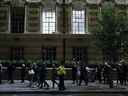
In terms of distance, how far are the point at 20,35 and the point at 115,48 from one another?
949 cm

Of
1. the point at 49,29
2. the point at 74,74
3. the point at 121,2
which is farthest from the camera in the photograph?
the point at 49,29

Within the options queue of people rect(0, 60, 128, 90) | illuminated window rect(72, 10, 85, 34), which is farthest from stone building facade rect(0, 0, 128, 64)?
queue of people rect(0, 60, 128, 90)

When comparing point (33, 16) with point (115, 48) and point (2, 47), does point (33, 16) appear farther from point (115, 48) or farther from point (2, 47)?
point (115, 48)

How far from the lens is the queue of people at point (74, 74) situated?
2994 centimetres

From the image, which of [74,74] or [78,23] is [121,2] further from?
[74,74]

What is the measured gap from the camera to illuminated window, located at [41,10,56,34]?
41406 mm

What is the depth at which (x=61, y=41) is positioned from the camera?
40.7 m

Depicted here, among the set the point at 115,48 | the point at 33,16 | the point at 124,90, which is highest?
the point at 33,16

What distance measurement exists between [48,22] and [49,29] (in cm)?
70

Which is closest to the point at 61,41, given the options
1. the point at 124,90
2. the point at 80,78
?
the point at 80,78

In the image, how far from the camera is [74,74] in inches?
1335

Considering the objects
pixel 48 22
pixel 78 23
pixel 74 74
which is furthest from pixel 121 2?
pixel 74 74

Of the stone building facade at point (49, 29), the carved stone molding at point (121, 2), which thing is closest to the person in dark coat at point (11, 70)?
Answer: the stone building facade at point (49, 29)

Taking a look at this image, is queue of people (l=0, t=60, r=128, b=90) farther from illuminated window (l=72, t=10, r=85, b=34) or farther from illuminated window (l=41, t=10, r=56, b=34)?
illuminated window (l=41, t=10, r=56, b=34)
